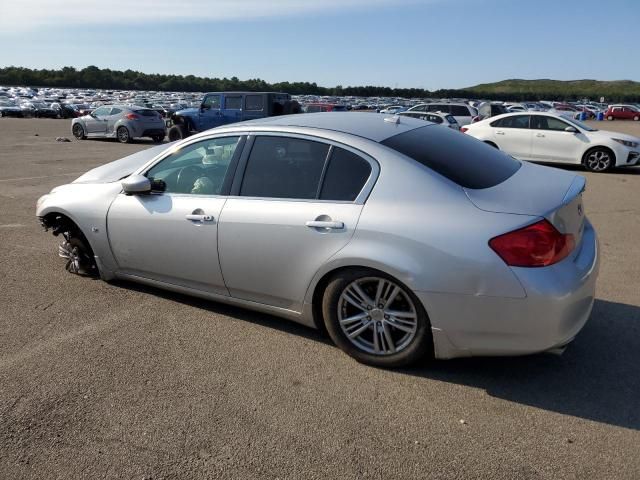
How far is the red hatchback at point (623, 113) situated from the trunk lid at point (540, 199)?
5408 centimetres

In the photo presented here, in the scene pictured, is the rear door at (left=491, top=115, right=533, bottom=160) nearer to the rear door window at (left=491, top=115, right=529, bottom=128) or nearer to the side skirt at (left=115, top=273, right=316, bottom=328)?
the rear door window at (left=491, top=115, right=529, bottom=128)

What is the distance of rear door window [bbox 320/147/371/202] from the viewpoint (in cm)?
349

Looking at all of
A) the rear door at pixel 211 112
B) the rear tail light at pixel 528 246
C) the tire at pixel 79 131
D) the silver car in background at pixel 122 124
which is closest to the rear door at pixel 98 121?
the silver car in background at pixel 122 124

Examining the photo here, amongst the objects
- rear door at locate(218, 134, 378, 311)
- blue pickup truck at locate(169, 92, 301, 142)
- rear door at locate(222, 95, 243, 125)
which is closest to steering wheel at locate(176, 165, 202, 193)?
rear door at locate(218, 134, 378, 311)

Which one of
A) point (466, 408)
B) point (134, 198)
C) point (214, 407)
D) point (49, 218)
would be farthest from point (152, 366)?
point (49, 218)

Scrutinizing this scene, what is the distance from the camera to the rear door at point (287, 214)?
3480 millimetres

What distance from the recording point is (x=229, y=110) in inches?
757

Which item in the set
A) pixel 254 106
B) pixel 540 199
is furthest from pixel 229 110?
pixel 540 199

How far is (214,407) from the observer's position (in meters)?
3.12

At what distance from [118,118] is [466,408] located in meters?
21.7

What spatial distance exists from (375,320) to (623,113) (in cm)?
5542

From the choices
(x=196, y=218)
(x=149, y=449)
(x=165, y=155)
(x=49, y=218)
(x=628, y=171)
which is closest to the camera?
(x=149, y=449)

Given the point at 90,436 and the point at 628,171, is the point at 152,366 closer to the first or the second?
the point at 90,436

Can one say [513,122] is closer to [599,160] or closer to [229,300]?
[599,160]
